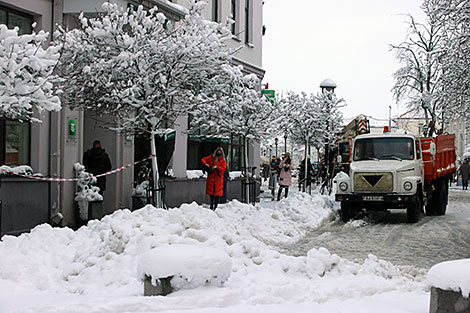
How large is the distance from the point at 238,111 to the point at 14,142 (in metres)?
7.23

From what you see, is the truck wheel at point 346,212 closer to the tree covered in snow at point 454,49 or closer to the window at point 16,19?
the tree covered in snow at point 454,49

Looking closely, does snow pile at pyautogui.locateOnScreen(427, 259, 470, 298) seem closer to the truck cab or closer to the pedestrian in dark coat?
the truck cab

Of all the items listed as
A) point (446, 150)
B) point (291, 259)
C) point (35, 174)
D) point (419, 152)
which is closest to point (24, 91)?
point (291, 259)

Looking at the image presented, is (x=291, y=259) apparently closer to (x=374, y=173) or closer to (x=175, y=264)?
(x=175, y=264)

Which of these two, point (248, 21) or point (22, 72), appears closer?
point (22, 72)

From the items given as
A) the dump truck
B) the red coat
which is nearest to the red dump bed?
the dump truck

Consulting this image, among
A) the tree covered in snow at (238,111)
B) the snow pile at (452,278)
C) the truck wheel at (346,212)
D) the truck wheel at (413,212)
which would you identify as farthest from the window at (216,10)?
the snow pile at (452,278)

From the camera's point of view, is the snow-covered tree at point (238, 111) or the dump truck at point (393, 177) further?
the snow-covered tree at point (238, 111)

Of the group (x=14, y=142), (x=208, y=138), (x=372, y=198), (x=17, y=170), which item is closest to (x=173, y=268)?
(x=17, y=170)

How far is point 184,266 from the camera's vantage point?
213 inches

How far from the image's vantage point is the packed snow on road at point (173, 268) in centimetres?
534

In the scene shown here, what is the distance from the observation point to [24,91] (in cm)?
697

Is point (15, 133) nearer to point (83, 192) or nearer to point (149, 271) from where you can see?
point (83, 192)

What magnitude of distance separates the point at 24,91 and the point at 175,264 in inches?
121
